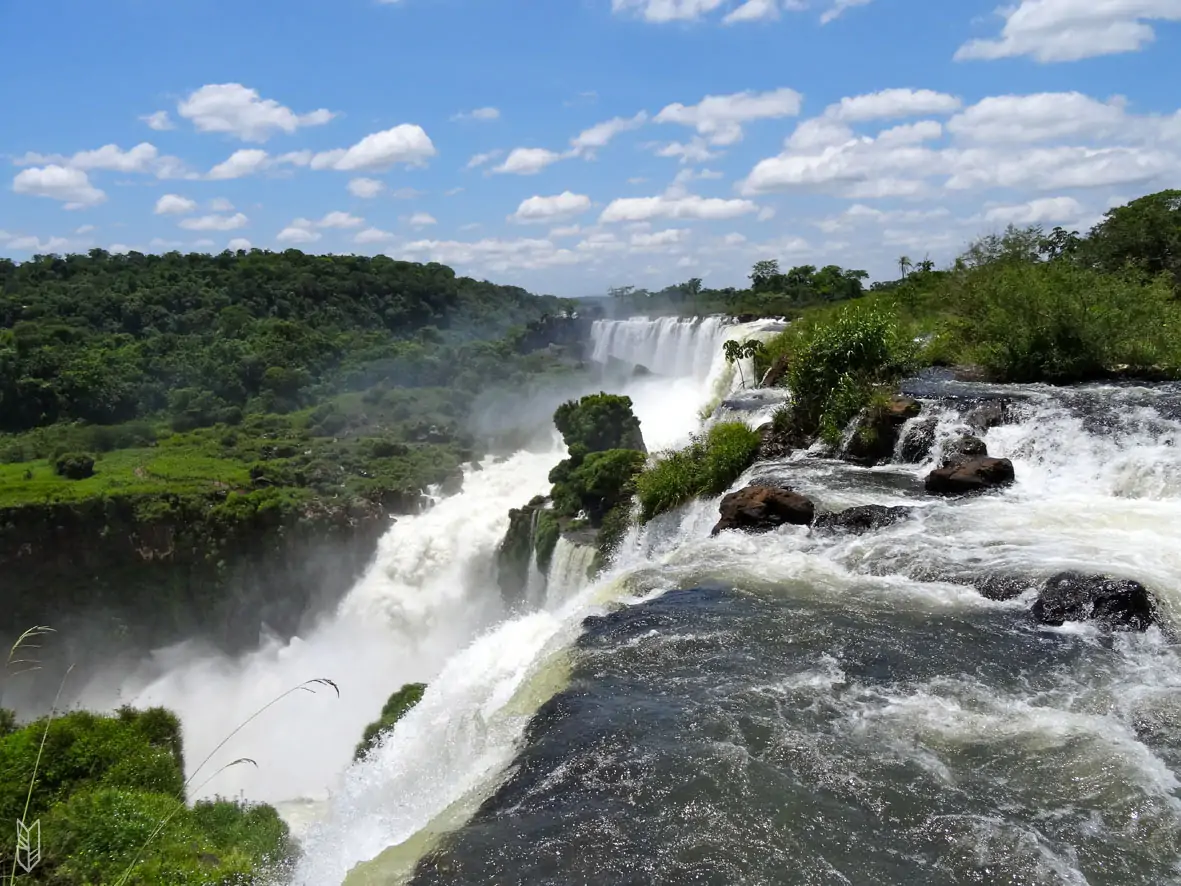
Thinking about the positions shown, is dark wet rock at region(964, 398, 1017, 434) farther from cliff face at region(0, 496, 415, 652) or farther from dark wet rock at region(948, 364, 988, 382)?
cliff face at region(0, 496, 415, 652)

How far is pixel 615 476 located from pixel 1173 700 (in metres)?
14.3

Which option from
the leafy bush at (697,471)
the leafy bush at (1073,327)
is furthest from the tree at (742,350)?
the leafy bush at (697,471)

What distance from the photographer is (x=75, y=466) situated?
3684 cm

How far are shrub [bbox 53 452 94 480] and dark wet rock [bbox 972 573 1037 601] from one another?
120ft

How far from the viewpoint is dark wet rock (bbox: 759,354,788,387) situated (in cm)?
2608

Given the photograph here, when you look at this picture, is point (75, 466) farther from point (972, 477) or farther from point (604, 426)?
point (972, 477)

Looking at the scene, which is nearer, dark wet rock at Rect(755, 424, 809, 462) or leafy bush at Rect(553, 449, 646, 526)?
dark wet rock at Rect(755, 424, 809, 462)

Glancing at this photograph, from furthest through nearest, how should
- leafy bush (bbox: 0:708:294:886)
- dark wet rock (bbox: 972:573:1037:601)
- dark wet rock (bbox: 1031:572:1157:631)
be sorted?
dark wet rock (bbox: 972:573:1037:601), dark wet rock (bbox: 1031:572:1157:631), leafy bush (bbox: 0:708:294:886)

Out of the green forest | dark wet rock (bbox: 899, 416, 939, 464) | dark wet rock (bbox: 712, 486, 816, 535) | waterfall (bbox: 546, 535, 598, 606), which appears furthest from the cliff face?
dark wet rock (bbox: 899, 416, 939, 464)

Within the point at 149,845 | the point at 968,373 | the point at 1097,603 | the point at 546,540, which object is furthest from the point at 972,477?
the point at 149,845

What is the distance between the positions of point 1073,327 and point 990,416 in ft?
15.9

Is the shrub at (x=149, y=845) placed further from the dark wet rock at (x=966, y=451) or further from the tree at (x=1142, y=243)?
the tree at (x=1142, y=243)

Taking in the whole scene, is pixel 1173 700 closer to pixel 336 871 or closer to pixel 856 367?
pixel 336 871

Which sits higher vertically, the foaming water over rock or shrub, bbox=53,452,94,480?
the foaming water over rock
